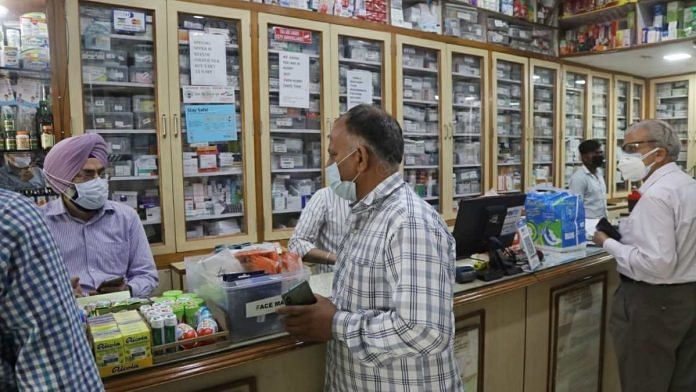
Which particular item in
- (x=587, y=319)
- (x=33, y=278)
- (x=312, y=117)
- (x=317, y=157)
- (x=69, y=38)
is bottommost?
(x=587, y=319)

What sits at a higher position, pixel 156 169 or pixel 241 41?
pixel 241 41

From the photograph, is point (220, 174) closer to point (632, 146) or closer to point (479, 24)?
point (632, 146)

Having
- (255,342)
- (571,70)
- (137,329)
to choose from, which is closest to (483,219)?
(255,342)

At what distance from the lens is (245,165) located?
127 inches

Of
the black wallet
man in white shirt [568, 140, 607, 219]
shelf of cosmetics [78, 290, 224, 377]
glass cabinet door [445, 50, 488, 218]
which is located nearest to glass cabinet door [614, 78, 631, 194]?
man in white shirt [568, 140, 607, 219]

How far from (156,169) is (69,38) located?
82cm

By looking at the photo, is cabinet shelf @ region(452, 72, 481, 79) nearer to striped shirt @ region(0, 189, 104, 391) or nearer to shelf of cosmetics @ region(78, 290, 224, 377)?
shelf of cosmetics @ region(78, 290, 224, 377)

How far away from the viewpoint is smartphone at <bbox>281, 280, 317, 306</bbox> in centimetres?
123

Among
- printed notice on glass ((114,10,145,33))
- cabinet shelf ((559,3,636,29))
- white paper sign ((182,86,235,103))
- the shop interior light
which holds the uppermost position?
cabinet shelf ((559,3,636,29))

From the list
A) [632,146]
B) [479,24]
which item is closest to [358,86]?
[479,24]

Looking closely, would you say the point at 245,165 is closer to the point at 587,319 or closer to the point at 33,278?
the point at 587,319

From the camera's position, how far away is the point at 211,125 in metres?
3.11

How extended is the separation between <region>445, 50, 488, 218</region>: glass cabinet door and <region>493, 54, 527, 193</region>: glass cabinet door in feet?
0.52

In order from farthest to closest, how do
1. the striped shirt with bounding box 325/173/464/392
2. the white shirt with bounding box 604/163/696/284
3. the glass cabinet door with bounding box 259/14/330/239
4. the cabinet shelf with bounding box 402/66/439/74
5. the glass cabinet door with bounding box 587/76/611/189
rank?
the glass cabinet door with bounding box 587/76/611/189, the cabinet shelf with bounding box 402/66/439/74, the glass cabinet door with bounding box 259/14/330/239, the white shirt with bounding box 604/163/696/284, the striped shirt with bounding box 325/173/464/392
